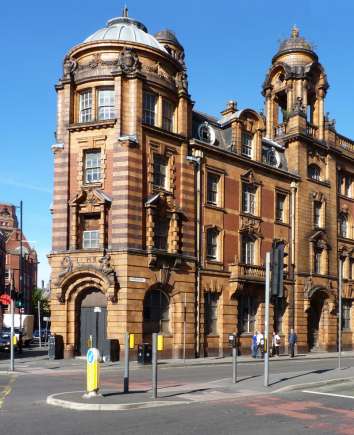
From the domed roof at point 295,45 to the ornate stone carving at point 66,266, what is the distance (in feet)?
87.2

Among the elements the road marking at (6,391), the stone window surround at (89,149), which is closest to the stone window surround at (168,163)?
the stone window surround at (89,149)

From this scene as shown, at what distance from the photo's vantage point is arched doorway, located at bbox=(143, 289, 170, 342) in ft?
115

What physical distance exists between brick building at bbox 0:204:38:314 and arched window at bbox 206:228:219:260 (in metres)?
56.9

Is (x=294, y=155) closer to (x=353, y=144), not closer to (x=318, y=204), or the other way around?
(x=318, y=204)

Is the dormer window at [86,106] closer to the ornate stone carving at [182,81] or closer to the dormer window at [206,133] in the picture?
the ornate stone carving at [182,81]

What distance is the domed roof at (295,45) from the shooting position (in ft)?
165

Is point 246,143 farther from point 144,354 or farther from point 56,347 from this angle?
point 144,354

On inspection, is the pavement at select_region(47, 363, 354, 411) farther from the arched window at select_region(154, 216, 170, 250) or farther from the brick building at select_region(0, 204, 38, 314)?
the brick building at select_region(0, 204, 38, 314)

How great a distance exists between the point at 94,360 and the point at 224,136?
2865cm

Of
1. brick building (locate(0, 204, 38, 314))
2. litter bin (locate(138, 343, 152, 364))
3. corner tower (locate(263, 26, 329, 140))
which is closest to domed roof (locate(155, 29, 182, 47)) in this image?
corner tower (locate(263, 26, 329, 140))

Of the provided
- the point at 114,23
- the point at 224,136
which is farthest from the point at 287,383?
the point at 114,23

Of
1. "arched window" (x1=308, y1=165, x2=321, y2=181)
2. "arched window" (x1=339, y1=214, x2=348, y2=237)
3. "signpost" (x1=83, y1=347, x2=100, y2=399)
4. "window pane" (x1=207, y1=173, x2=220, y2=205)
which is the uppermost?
"arched window" (x1=308, y1=165, x2=321, y2=181)

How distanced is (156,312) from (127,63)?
544 inches

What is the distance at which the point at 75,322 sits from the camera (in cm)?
3481
